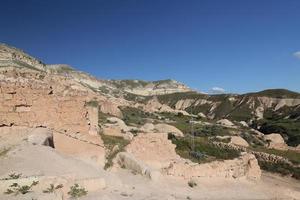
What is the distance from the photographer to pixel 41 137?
52.5 feet

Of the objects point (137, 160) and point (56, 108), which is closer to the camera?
point (56, 108)

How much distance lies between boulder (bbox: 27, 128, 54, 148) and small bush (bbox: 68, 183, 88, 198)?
316cm

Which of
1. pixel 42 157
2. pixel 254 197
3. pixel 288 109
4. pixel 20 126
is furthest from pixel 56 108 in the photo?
pixel 288 109

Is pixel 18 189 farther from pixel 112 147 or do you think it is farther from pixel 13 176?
pixel 112 147

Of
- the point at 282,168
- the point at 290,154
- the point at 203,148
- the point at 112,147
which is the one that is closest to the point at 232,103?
the point at 290,154

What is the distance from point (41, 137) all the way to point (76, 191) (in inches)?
158

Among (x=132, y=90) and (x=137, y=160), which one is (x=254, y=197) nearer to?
(x=137, y=160)

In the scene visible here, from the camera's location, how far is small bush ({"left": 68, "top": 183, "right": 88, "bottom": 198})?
1265 cm

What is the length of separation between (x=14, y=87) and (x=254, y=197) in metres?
12.6

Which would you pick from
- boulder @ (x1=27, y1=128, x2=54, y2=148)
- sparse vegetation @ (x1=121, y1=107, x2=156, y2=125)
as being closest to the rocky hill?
boulder @ (x1=27, y1=128, x2=54, y2=148)

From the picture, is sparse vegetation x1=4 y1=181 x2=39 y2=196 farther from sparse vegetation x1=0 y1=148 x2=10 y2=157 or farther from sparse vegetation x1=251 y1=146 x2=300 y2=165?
sparse vegetation x1=251 y1=146 x2=300 y2=165

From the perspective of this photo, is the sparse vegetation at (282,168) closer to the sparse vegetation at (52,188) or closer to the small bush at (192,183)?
the small bush at (192,183)

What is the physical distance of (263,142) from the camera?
46.3 metres

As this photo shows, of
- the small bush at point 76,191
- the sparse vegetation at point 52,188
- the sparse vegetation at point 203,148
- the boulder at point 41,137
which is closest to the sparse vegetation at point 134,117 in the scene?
the sparse vegetation at point 203,148
